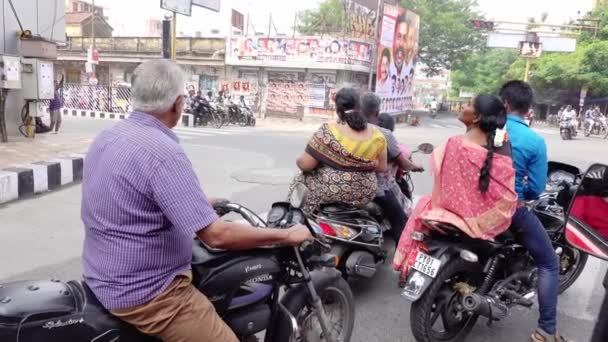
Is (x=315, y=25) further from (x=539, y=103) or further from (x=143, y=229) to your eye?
(x=143, y=229)

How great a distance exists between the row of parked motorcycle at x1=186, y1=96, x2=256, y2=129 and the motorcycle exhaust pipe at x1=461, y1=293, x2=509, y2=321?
49.0ft

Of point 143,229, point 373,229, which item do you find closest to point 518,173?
point 373,229

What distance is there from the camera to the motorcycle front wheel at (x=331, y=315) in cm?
242

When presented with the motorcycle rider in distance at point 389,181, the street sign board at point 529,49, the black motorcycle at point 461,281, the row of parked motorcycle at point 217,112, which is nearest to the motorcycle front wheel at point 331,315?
the black motorcycle at point 461,281

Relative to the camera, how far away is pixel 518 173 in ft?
10.3

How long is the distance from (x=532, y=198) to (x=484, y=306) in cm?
79

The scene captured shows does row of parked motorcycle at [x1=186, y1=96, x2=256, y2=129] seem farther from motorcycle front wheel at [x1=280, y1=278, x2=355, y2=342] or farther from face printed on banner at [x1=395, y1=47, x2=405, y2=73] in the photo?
motorcycle front wheel at [x1=280, y1=278, x2=355, y2=342]

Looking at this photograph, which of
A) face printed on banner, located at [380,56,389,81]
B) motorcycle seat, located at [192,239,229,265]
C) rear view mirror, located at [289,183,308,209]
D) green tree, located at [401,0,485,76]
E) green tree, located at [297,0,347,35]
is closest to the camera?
motorcycle seat, located at [192,239,229,265]

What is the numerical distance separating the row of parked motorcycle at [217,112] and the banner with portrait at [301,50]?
556 centimetres

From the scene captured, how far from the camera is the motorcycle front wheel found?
242cm

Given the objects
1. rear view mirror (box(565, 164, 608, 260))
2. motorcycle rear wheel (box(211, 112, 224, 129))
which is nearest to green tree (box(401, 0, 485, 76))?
motorcycle rear wheel (box(211, 112, 224, 129))

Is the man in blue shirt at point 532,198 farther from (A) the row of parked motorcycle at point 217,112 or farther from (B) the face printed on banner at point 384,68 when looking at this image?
(B) the face printed on banner at point 384,68

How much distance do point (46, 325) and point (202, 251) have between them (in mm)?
630

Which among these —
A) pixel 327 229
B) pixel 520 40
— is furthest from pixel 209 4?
pixel 520 40
